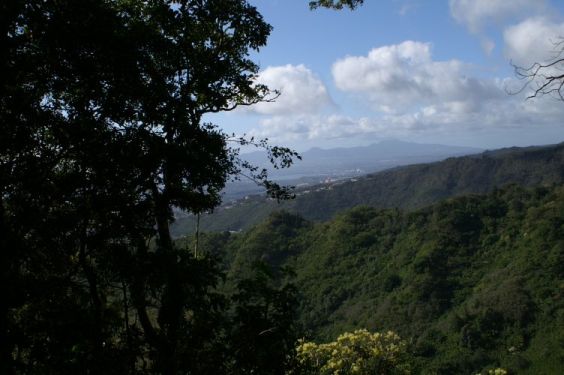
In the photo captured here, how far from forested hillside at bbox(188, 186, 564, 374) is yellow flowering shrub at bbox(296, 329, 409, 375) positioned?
14.4 m

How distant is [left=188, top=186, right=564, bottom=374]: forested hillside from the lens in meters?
35.5

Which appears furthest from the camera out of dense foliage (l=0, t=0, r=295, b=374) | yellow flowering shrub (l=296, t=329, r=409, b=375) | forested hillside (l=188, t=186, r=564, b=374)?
forested hillside (l=188, t=186, r=564, b=374)

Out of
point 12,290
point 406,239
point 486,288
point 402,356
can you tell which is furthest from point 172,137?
point 406,239

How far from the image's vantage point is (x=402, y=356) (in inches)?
586

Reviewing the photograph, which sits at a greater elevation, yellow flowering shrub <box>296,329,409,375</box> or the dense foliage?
the dense foliage

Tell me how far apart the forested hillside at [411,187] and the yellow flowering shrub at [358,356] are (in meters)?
96.1

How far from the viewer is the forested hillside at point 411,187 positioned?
385ft

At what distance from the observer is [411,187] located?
449 feet

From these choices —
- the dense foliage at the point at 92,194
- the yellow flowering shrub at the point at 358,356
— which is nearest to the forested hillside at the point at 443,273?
the yellow flowering shrub at the point at 358,356

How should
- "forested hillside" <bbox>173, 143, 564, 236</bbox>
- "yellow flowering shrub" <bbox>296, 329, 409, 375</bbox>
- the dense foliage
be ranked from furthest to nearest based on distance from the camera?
"forested hillside" <bbox>173, 143, 564, 236</bbox>
"yellow flowering shrub" <bbox>296, 329, 409, 375</bbox>
the dense foliage

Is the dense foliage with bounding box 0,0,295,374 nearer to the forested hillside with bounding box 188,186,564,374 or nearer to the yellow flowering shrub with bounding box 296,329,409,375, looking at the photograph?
the yellow flowering shrub with bounding box 296,329,409,375

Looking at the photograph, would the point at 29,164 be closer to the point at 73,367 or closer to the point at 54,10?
the point at 54,10

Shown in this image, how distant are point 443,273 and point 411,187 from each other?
3647 inches

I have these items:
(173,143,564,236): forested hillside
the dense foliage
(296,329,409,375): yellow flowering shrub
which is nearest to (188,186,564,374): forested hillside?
(296,329,409,375): yellow flowering shrub
